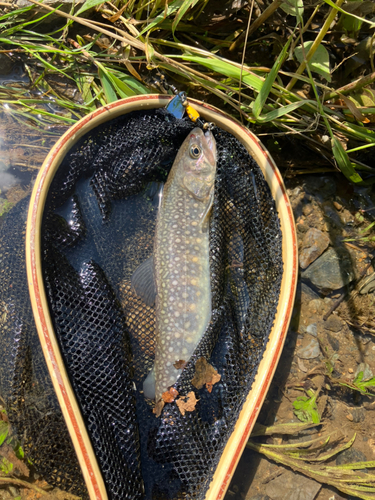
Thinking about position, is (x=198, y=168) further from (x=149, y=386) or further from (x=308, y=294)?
(x=149, y=386)

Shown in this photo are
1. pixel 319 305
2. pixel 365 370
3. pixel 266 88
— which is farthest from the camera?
pixel 319 305

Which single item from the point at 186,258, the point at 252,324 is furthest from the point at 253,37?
the point at 252,324

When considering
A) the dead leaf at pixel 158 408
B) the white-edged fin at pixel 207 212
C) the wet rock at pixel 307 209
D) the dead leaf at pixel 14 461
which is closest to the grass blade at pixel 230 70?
the white-edged fin at pixel 207 212

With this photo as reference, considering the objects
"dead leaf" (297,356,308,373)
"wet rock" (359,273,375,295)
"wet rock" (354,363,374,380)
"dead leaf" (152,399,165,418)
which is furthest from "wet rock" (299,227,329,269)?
"dead leaf" (152,399,165,418)

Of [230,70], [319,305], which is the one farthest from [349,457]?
[230,70]

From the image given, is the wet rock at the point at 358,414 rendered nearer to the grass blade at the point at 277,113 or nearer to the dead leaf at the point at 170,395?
the dead leaf at the point at 170,395

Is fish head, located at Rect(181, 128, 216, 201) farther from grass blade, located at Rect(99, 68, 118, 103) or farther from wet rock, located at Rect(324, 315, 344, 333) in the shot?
wet rock, located at Rect(324, 315, 344, 333)
